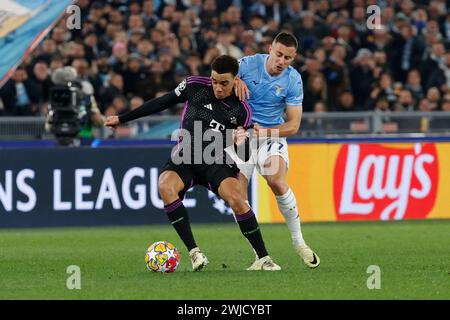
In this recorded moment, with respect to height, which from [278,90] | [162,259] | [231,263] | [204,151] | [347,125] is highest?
[278,90]

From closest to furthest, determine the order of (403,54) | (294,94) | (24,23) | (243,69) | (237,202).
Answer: (237,202), (294,94), (243,69), (24,23), (403,54)

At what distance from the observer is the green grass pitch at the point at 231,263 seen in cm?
1009

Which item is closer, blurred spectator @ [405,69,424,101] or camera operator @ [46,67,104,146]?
camera operator @ [46,67,104,146]

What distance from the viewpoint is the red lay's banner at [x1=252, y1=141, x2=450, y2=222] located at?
19.2m

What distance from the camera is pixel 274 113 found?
12.8m

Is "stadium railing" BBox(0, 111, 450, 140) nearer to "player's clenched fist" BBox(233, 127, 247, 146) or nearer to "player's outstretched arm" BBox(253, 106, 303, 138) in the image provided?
"player's outstretched arm" BBox(253, 106, 303, 138)

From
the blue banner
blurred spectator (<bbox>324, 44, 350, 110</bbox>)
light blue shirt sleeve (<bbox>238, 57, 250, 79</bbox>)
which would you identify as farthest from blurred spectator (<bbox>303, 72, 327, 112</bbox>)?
light blue shirt sleeve (<bbox>238, 57, 250, 79</bbox>)

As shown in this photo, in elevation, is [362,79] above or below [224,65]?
below

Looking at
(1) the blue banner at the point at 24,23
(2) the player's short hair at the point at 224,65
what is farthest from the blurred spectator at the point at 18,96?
(2) the player's short hair at the point at 224,65

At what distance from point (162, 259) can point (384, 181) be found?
26.8 feet

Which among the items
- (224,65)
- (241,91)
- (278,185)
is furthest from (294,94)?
(224,65)

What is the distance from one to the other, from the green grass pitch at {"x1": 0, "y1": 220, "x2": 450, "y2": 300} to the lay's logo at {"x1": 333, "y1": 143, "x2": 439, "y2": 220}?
0.91 feet

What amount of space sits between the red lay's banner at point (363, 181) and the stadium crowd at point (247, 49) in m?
1.77

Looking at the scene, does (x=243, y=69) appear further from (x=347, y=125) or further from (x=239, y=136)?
(x=347, y=125)
